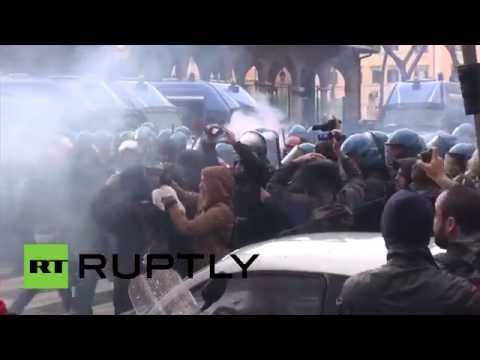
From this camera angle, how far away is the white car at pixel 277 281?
5.29 m

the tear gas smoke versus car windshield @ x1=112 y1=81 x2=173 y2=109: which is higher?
car windshield @ x1=112 y1=81 x2=173 y2=109

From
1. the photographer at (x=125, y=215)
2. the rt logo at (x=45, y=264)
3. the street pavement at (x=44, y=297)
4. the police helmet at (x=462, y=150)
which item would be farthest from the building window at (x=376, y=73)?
the rt logo at (x=45, y=264)

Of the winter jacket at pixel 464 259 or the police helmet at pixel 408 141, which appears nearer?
the winter jacket at pixel 464 259

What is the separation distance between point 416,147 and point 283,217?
0.83 meters

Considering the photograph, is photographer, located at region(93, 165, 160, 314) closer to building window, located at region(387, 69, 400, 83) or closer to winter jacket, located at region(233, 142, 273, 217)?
winter jacket, located at region(233, 142, 273, 217)

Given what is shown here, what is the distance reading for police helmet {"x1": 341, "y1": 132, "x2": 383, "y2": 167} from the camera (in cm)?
568

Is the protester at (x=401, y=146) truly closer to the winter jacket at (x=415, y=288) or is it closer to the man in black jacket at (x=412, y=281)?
the man in black jacket at (x=412, y=281)

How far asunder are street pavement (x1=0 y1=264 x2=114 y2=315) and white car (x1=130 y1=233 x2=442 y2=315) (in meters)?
0.15

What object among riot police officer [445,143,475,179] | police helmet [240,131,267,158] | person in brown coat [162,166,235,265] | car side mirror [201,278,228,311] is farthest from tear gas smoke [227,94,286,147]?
riot police officer [445,143,475,179]

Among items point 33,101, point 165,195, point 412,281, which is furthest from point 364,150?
point 33,101

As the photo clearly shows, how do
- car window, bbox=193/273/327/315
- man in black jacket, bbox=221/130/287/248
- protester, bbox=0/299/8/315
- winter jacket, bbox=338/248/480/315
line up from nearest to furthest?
car window, bbox=193/273/327/315
winter jacket, bbox=338/248/480/315
man in black jacket, bbox=221/130/287/248
protester, bbox=0/299/8/315

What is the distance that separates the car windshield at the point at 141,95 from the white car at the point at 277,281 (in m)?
0.94

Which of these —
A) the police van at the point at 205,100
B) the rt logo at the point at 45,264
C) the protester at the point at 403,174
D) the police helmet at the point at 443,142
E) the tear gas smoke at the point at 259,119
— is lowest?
the rt logo at the point at 45,264

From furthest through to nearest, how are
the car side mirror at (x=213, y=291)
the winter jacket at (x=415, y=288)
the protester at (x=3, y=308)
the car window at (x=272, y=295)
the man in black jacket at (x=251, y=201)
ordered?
the protester at (x=3, y=308)
the man in black jacket at (x=251, y=201)
the car side mirror at (x=213, y=291)
the winter jacket at (x=415, y=288)
the car window at (x=272, y=295)
